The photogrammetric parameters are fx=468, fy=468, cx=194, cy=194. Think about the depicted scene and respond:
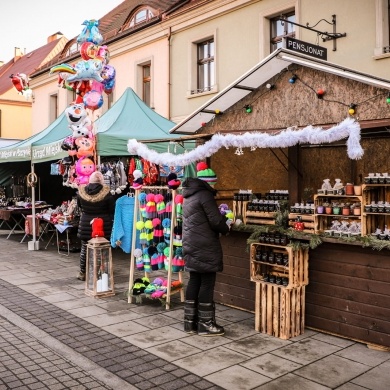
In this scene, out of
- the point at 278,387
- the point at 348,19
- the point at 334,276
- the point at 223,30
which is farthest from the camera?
the point at 223,30

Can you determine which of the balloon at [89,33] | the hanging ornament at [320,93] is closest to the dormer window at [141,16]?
the balloon at [89,33]

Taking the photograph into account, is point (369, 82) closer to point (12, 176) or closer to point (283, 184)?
point (283, 184)

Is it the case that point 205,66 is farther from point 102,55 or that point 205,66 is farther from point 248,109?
point 248,109

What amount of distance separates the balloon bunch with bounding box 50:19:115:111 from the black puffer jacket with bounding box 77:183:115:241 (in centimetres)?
207

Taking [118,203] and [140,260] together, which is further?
[118,203]

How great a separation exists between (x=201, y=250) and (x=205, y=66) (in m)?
10.0

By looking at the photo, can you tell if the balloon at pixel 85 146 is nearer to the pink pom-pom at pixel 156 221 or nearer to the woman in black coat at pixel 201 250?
the pink pom-pom at pixel 156 221

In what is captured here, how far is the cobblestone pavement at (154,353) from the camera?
4.18 meters

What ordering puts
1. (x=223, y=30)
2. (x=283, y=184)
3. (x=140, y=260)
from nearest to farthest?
(x=140, y=260) < (x=283, y=184) < (x=223, y=30)

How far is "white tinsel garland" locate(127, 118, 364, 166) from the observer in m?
4.85

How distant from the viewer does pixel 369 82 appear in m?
4.97

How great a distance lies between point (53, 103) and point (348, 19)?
15.5 metres

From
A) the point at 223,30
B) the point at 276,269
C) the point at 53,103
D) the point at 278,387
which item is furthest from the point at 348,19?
the point at 53,103

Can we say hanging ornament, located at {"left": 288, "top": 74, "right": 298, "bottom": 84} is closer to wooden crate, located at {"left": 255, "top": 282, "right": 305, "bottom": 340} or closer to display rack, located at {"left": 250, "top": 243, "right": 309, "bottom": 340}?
display rack, located at {"left": 250, "top": 243, "right": 309, "bottom": 340}
